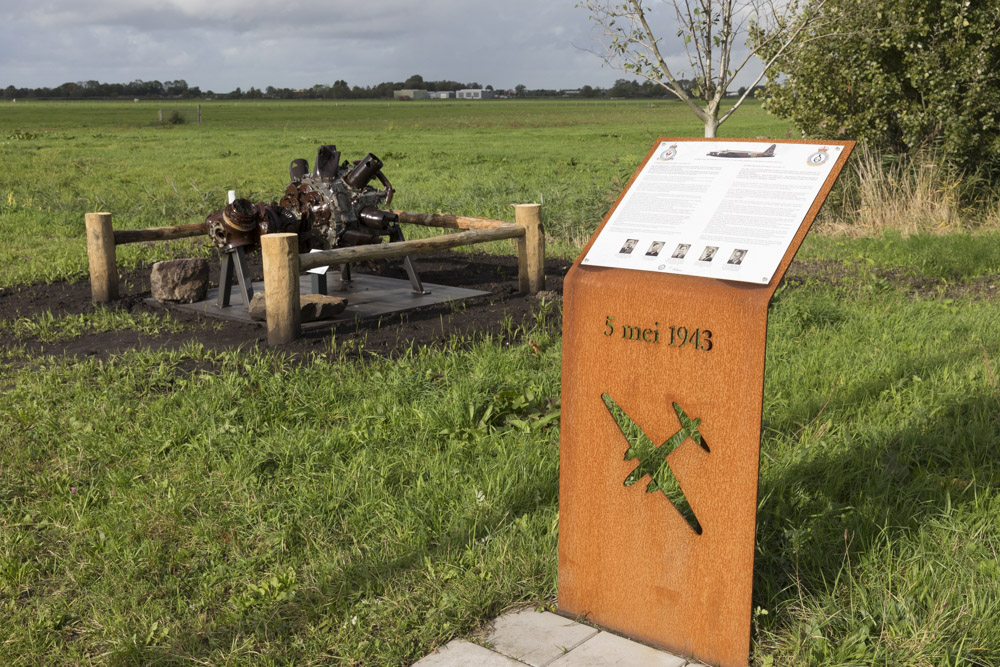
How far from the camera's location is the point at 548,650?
2.73 m

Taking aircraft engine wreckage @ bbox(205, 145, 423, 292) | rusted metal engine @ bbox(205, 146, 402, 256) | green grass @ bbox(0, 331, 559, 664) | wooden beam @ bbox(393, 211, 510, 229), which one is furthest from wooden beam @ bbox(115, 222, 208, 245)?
green grass @ bbox(0, 331, 559, 664)

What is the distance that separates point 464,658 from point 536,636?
0.24 metres

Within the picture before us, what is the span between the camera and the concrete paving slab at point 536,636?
107 inches

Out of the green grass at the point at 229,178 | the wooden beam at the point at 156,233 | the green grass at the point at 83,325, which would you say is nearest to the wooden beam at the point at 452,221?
the wooden beam at the point at 156,233

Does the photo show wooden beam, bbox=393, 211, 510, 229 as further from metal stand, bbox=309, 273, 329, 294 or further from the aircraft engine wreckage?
metal stand, bbox=309, 273, 329, 294

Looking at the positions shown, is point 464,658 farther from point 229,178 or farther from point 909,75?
point 229,178

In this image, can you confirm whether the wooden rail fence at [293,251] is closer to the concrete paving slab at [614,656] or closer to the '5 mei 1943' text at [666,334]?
the '5 mei 1943' text at [666,334]

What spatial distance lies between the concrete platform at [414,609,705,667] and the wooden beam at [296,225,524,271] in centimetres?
373

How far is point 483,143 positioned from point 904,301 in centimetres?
3020

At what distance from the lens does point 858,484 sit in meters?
3.73

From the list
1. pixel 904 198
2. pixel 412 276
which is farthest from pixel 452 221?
pixel 904 198

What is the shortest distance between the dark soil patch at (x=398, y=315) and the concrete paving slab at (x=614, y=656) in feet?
11.1

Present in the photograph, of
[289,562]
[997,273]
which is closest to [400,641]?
[289,562]

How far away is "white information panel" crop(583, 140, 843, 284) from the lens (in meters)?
2.49
